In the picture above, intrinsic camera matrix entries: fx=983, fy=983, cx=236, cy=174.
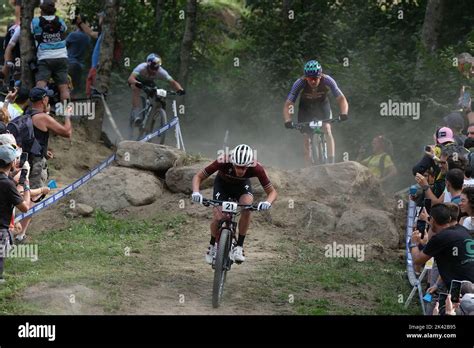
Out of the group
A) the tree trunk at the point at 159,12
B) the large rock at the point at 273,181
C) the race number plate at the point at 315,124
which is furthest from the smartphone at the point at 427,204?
the tree trunk at the point at 159,12

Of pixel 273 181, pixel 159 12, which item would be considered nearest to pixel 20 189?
pixel 273 181

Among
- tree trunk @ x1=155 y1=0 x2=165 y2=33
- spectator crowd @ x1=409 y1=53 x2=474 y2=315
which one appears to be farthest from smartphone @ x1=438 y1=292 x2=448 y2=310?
tree trunk @ x1=155 y1=0 x2=165 y2=33

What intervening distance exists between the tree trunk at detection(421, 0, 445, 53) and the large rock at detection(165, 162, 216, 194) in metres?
7.27

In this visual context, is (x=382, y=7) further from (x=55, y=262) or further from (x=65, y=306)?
(x=65, y=306)

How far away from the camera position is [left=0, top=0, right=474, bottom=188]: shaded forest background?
21.0 metres

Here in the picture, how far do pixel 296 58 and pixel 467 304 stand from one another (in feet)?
50.6

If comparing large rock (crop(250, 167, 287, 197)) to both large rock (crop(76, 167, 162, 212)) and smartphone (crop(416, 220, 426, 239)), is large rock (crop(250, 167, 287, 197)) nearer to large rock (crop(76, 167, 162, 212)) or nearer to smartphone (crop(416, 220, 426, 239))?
large rock (crop(76, 167, 162, 212))

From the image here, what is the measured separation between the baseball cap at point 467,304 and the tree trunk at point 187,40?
1507cm

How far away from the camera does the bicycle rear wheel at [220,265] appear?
11.4 meters

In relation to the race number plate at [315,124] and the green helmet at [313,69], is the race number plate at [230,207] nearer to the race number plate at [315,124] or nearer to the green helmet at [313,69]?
the race number plate at [315,124]

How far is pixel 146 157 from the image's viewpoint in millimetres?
16797
